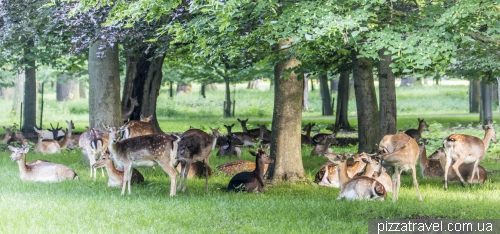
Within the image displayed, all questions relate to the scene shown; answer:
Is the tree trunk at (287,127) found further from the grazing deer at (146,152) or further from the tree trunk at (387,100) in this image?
the tree trunk at (387,100)

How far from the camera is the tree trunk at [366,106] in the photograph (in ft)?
49.0

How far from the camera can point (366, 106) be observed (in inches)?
594

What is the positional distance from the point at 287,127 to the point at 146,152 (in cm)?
244

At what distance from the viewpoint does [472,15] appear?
902 cm

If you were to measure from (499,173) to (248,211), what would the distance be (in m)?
7.01

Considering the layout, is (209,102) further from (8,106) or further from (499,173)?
(499,173)

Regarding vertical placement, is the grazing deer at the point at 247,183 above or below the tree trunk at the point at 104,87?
below

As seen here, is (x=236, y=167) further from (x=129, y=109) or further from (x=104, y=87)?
(x=129, y=109)

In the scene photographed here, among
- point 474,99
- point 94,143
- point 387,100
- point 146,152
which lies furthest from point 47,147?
point 474,99

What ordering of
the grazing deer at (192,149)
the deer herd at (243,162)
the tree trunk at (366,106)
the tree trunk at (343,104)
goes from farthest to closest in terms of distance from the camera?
the tree trunk at (343,104) < the tree trunk at (366,106) < the grazing deer at (192,149) < the deer herd at (243,162)

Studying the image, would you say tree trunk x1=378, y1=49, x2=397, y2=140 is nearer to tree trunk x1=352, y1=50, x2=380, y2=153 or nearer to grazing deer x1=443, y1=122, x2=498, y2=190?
tree trunk x1=352, y1=50, x2=380, y2=153

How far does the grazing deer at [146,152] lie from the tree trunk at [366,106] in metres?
4.69

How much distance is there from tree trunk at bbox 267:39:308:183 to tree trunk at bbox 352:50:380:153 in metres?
2.50

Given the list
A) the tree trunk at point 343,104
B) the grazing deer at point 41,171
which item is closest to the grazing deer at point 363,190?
the grazing deer at point 41,171
